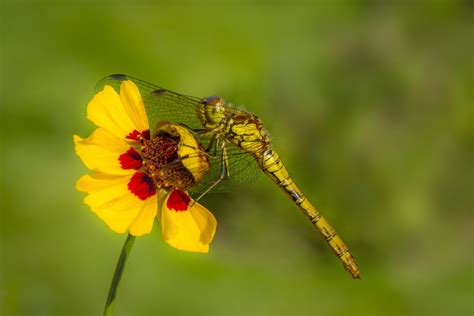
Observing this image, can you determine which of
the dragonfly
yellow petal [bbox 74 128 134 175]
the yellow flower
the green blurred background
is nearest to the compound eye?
the dragonfly

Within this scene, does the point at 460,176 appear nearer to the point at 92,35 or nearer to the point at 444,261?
the point at 444,261

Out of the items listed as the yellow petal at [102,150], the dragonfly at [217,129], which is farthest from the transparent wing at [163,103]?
the yellow petal at [102,150]

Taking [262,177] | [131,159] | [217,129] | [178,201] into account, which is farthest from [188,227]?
[262,177]

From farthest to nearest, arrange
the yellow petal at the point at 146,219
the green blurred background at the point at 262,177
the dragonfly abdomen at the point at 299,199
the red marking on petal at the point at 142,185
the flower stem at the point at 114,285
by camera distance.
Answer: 1. the green blurred background at the point at 262,177
2. the dragonfly abdomen at the point at 299,199
3. the red marking on petal at the point at 142,185
4. the yellow petal at the point at 146,219
5. the flower stem at the point at 114,285

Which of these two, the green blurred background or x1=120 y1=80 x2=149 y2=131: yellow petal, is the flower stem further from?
the green blurred background

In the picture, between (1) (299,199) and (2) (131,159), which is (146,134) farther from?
(1) (299,199)

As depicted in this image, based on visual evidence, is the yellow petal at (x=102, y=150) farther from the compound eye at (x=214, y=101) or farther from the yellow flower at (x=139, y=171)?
the compound eye at (x=214, y=101)

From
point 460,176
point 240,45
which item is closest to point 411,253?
point 460,176
